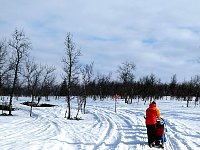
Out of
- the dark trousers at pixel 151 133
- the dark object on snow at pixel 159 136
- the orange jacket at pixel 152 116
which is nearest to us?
the dark object on snow at pixel 159 136

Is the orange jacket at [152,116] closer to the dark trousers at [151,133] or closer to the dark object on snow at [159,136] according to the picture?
the dark trousers at [151,133]

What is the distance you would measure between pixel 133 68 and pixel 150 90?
1276cm

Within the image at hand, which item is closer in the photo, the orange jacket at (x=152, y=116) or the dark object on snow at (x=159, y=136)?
the dark object on snow at (x=159, y=136)

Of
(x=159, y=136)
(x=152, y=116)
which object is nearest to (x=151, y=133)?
(x=159, y=136)

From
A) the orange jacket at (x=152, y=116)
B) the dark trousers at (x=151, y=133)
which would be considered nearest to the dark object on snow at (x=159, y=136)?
the dark trousers at (x=151, y=133)

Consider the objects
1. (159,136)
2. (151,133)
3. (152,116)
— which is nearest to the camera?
(159,136)

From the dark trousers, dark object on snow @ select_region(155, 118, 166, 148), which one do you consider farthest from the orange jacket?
dark object on snow @ select_region(155, 118, 166, 148)

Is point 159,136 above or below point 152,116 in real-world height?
below

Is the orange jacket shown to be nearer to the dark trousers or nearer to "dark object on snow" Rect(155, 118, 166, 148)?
the dark trousers

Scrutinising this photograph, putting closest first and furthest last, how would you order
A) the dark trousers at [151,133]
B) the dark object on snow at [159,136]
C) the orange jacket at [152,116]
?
the dark object on snow at [159,136]
the dark trousers at [151,133]
the orange jacket at [152,116]

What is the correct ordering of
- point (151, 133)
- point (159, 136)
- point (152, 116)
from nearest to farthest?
point (159, 136), point (151, 133), point (152, 116)

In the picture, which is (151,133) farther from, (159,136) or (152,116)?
(152,116)

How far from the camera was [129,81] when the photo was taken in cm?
7169

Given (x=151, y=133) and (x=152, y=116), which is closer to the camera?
(x=151, y=133)
